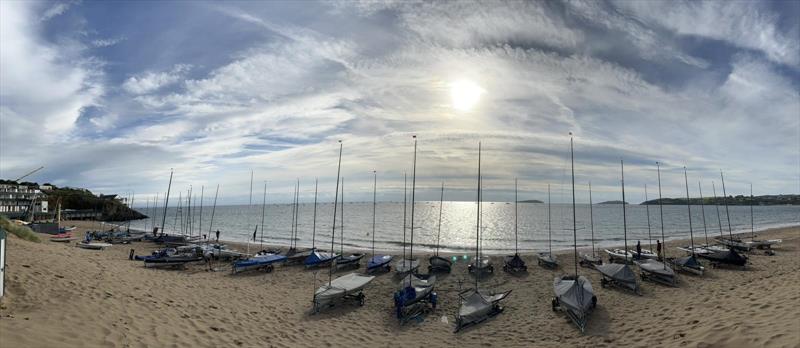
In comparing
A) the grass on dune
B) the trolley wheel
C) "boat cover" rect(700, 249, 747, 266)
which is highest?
the grass on dune

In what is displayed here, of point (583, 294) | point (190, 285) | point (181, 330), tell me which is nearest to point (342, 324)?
point (181, 330)

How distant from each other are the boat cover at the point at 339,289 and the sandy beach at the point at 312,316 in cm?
65

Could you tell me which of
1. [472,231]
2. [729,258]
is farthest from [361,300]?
[472,231]

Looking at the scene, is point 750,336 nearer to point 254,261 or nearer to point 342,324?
point 342,324

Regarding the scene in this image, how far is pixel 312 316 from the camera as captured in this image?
16219 mm

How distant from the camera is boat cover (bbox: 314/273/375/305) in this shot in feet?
56.0

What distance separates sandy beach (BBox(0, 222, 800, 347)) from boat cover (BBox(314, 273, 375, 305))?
654 millimetres

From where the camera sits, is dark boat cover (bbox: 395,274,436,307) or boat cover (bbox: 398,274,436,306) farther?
boat cover (bbox: 398,274,436,306)

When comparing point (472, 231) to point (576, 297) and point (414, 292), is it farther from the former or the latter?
point (576, 297)

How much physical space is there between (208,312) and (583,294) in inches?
627

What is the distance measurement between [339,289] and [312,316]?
1.95 m

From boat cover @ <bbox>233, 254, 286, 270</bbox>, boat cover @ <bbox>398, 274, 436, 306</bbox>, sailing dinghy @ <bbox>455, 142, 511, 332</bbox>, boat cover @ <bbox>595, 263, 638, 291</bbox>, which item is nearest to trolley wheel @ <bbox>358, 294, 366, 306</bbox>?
boat cover @ <bbox>398, 274, 436, 306</bbox>

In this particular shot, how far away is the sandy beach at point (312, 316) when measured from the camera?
29.5 feet

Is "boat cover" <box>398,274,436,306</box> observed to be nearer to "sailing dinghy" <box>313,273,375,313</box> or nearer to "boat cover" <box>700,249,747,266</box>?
"sailing dinghy" <box>313,273,375,313</box>
